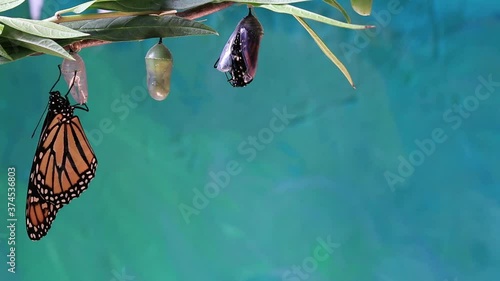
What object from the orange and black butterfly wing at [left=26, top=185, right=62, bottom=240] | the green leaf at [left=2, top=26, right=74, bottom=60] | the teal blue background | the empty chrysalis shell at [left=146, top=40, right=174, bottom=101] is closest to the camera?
the green leaf at [left=2, top=26, right=74, bottom=60]

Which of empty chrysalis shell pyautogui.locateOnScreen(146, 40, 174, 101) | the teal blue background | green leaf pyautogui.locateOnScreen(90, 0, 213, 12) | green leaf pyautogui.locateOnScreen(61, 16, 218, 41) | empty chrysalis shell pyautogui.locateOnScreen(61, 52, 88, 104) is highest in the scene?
the teal blue background

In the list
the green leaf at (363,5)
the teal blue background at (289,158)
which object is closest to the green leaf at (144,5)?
the green leaf at (363,5)

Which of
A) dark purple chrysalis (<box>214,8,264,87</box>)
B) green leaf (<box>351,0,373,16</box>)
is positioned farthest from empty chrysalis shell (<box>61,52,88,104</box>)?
green leaf (<box>351,0,373,16</box>)

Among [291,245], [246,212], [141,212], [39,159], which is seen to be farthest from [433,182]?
[39,159]

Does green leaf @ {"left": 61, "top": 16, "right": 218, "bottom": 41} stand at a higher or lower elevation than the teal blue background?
lower

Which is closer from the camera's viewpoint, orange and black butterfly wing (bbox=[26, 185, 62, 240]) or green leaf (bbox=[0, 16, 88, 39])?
green leaf (bbox=[0, 16, 88, 39])

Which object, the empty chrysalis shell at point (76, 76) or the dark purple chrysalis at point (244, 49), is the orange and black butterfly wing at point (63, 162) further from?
the dark purple chrysalis at point (244, 49)

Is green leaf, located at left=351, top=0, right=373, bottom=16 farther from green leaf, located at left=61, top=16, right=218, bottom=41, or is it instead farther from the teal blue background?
the teal blue background
